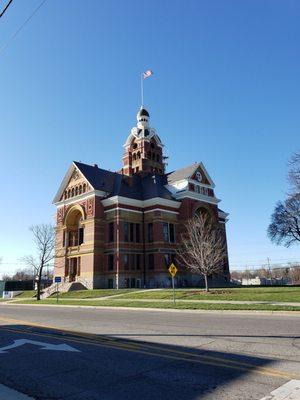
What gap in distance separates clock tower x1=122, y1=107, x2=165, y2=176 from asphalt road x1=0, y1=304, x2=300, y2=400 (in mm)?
52695

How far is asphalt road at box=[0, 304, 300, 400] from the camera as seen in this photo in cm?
577

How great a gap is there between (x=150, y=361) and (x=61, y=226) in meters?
48.7

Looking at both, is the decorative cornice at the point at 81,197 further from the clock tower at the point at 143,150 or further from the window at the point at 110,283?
the clock tower at the point at 143,150

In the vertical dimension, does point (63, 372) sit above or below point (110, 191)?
below

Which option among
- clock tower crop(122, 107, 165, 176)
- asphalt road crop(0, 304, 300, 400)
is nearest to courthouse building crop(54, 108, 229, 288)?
clock tower crop(122, 107, 165, 176)

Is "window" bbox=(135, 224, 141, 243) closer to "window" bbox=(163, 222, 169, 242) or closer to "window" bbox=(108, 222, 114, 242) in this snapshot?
"window" bbox=(108, 222, 114, 242)

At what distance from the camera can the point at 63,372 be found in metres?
7.09

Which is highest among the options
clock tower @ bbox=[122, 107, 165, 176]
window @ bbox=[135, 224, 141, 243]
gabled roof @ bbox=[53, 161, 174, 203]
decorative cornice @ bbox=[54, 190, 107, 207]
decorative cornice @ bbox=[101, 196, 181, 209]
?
clock tower @ bbox=[122, 107, 165, 176]

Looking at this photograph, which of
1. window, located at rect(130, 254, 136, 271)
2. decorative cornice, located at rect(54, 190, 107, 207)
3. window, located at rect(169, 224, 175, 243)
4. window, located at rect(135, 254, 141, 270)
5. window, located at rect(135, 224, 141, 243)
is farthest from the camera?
window, located at rect(169, 224, 175, 243)

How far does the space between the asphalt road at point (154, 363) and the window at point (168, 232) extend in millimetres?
37489

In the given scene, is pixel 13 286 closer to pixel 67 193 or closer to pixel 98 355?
pixel 67 193

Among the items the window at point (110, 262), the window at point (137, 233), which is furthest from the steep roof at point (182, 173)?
the window at point (110, 262)

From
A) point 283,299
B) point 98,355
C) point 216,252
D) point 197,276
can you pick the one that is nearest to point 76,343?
point 98,355

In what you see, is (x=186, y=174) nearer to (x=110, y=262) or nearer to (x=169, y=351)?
Answer: (x=110, y=262)
